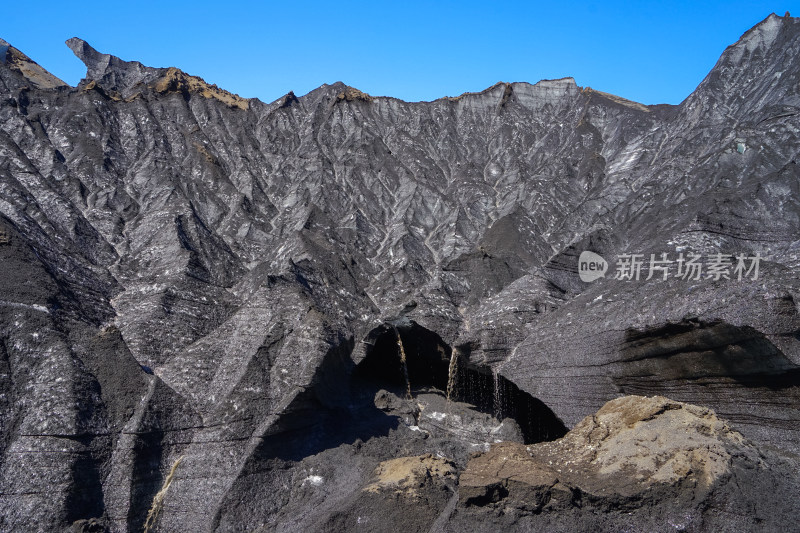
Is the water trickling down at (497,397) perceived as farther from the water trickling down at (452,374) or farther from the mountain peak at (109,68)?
the mountain peak at (109,68)

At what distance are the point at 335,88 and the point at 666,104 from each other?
1091 inches

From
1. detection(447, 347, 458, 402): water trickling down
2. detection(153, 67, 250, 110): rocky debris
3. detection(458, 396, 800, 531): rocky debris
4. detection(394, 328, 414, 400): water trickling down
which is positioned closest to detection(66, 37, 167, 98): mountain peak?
detection(153, 67, 250, 110): rocky debris

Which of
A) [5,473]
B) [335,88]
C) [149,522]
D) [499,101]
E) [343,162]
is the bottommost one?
[149,522]

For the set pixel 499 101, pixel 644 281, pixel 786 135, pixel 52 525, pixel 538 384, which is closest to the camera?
pixel 52 525

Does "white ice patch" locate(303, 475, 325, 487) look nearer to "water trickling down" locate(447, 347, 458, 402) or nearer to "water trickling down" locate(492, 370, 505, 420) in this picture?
"water trickling down" locate(492, 370, 505, 420)

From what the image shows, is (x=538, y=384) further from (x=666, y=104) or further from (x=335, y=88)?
(x=335, y=88)

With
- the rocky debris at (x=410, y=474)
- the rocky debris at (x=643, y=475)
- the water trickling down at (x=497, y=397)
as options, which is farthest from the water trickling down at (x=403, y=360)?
the rocky debris at (x=643, y=475)

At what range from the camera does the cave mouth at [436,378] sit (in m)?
13.3

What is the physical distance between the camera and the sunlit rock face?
376 inches

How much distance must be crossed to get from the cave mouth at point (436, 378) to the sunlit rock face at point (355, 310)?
0.24 feet

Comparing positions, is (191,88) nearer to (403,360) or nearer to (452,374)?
(403,360)

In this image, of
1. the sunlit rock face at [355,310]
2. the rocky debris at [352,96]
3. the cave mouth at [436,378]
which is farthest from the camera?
the rocky debris at [352,96]

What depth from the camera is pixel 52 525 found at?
31.1 ft

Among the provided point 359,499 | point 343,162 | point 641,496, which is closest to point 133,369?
point 359,499
